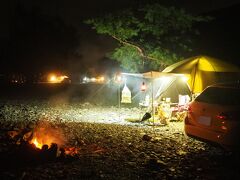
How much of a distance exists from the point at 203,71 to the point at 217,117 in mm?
7480

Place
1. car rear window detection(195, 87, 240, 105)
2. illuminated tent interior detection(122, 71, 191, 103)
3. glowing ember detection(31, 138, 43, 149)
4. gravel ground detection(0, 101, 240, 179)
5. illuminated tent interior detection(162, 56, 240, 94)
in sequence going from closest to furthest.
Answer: gravel ground detection(0, 101, 240, 179) < car rear window detection(195, 87, 240, 105) < glowing ember detection(31, 138, 43, 149) < illuminated tent interior detection(162, 56, 240, 94) < illuminated tent interior detection(122, 71, 191, 103)

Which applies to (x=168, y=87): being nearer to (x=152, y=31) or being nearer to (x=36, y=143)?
(x=152, y=31)

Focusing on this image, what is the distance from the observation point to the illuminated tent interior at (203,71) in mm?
14252

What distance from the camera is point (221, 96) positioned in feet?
25.5

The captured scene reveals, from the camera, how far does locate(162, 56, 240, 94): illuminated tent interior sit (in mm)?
14252

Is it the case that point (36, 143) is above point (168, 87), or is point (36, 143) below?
below

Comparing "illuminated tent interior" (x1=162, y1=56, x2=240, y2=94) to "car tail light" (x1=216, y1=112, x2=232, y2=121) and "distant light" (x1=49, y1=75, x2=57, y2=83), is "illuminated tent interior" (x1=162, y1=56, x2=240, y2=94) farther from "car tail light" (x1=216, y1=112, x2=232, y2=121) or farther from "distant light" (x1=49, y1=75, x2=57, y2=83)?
"distant light" (x1=49, y1=75, x2=57, y2=83)

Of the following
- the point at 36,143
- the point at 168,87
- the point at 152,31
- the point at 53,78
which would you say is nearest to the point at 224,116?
the point at 36,143

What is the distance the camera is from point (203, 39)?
74.9 ft

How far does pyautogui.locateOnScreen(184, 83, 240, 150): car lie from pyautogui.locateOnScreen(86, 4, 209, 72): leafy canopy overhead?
11563mm

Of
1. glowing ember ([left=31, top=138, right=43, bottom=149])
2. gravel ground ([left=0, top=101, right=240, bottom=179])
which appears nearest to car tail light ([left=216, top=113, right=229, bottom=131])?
gravel ground ([left=0, top=101, right=240, bottom=179])

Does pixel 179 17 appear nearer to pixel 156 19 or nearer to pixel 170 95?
pixel 156 19

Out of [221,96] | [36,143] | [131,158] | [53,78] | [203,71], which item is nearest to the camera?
[131,158]

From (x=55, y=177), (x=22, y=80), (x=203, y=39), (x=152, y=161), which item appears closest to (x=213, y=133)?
(x=152, y=161)
